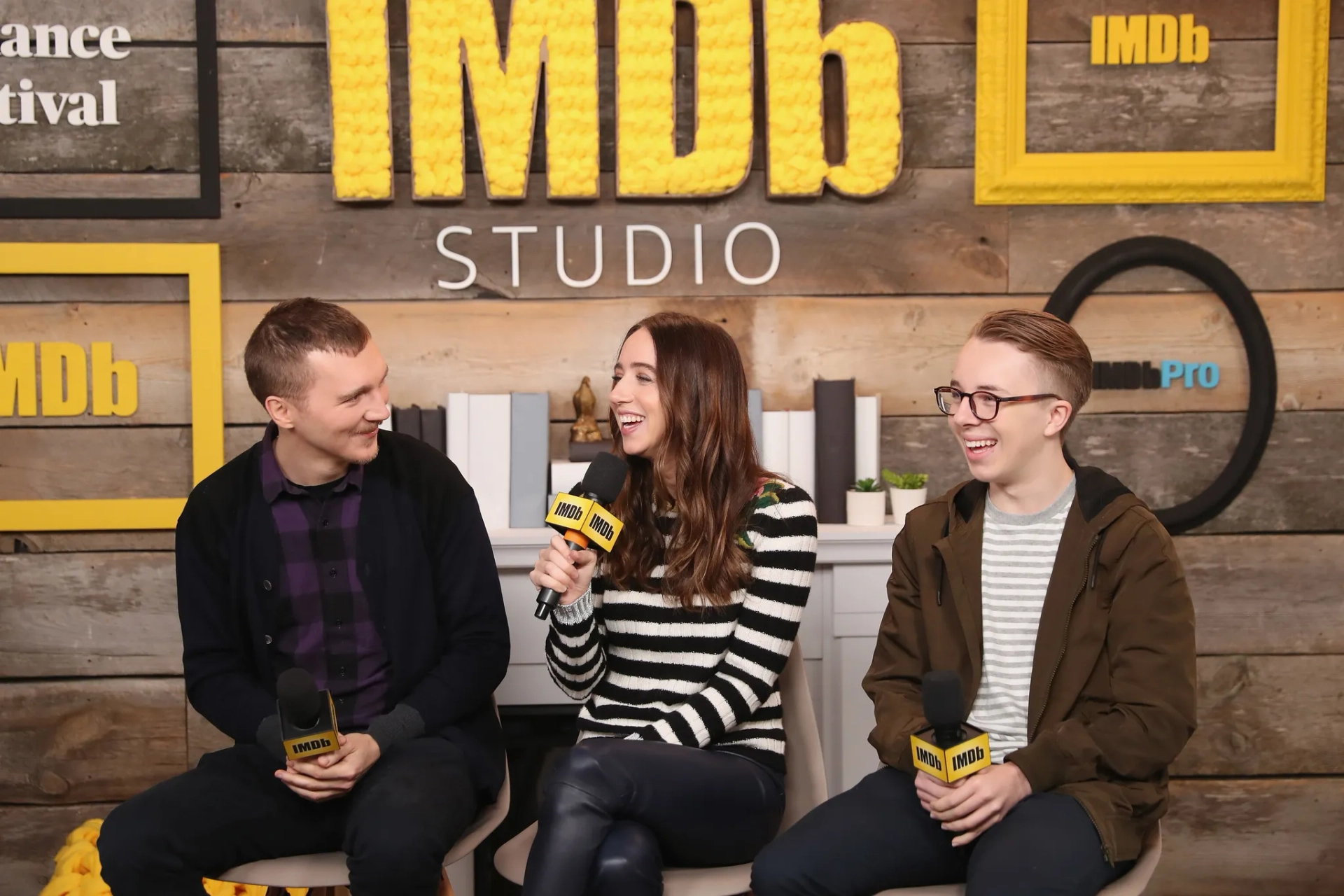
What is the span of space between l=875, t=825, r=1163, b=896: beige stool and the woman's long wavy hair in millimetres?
529

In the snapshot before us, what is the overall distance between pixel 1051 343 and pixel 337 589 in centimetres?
122

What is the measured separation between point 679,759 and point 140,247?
1808 millimetres

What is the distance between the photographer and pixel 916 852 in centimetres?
175

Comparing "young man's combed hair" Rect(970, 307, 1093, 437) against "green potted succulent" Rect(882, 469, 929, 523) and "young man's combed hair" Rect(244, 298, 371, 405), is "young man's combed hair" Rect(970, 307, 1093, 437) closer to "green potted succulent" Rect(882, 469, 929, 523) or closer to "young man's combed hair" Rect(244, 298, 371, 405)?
"green potted succulent" Rect(882, 469, 929, 523)

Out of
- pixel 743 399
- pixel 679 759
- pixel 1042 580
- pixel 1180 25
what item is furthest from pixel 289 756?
pixel 1180 25

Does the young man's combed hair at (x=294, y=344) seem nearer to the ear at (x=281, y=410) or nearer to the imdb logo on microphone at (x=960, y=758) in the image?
the ear at (x=281, y=410)

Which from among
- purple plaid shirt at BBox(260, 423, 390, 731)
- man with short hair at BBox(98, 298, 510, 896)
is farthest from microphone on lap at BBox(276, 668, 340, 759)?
purple plaid shirt at BBox(260, 423, 390, 731)

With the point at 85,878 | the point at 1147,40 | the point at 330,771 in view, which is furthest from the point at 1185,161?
the point at 85,878

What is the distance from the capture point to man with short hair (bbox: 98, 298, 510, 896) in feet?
6.43

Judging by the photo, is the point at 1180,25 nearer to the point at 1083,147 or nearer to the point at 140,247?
the point at 1083,147

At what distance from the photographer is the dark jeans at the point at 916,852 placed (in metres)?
1.60

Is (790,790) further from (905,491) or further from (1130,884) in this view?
(905,491)

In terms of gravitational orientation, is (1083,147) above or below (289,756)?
above

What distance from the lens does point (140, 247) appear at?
2.79m
